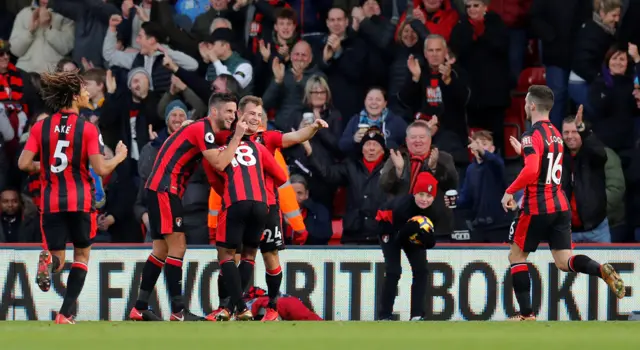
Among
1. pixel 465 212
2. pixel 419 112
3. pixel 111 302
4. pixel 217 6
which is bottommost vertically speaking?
pixel 111 302

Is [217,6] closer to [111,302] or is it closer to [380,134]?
[380,134]

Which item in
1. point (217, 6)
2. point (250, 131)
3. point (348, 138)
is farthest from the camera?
point (217, 6)

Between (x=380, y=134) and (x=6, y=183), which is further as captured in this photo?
(x=6, y=183)

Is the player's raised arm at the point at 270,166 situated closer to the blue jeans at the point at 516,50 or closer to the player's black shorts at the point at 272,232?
the player's black shorts at the point at 272,232

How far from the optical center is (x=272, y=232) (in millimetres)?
11242

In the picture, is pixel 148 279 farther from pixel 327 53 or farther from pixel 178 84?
pixel 327 53

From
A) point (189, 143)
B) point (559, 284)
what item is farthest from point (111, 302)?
point (559, 284)

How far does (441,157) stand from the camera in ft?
45.0

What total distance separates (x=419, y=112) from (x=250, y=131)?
391 cm

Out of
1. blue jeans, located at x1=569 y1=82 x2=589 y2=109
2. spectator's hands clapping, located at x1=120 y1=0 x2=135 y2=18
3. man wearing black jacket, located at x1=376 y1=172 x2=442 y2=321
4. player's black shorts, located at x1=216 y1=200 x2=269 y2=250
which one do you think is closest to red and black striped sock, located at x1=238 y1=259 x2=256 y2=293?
player's black shorts, located at x1=216 y1=200 x2=269 y2=250

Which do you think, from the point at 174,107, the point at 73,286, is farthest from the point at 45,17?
the point at 73,286

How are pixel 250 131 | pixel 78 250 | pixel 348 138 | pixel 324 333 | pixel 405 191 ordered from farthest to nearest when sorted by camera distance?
pixel 348 138 → pixel 405 191 → pixel 250 131 → pixel 78 250 → pixel 324 333

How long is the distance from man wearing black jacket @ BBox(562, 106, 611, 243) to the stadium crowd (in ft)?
0.05

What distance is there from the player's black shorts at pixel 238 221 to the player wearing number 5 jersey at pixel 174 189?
16.3 inches
